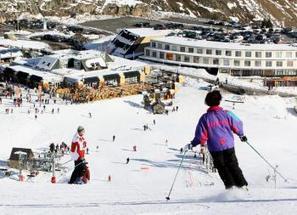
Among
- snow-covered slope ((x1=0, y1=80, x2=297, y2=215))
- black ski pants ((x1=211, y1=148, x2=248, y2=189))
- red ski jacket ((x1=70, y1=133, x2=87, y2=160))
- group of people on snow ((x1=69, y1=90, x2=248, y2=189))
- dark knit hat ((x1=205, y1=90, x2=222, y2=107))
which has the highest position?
dark knit hat ((x1=205, y1=90, x2=222, y2=107))

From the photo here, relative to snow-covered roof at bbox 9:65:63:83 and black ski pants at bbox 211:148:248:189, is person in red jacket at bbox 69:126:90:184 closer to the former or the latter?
black ski pants at bbox 211:148:248:189

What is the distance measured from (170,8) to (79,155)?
99788 mm

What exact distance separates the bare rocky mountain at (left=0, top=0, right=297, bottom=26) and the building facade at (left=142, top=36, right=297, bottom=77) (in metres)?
41.1

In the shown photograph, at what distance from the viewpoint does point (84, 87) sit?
51.3m

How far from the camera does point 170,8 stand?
11188 cm

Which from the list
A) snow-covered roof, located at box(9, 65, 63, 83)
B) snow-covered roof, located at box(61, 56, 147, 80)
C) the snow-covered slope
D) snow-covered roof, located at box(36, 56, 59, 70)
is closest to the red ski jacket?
the snow-covered slope

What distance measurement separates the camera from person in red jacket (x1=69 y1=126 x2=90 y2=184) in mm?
13789

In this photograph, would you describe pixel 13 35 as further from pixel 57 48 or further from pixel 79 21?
pixel 79 21

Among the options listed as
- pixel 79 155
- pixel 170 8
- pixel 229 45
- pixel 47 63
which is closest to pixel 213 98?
pixel 79 155

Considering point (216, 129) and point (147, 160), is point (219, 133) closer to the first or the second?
point (216, 129)

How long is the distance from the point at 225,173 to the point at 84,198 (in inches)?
117

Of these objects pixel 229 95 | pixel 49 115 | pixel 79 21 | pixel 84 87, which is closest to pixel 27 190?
pixel 49 115

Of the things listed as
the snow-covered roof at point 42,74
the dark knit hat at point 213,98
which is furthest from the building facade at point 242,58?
the dark knit hat at point 213,98

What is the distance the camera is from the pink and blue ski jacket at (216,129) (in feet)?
32.1
